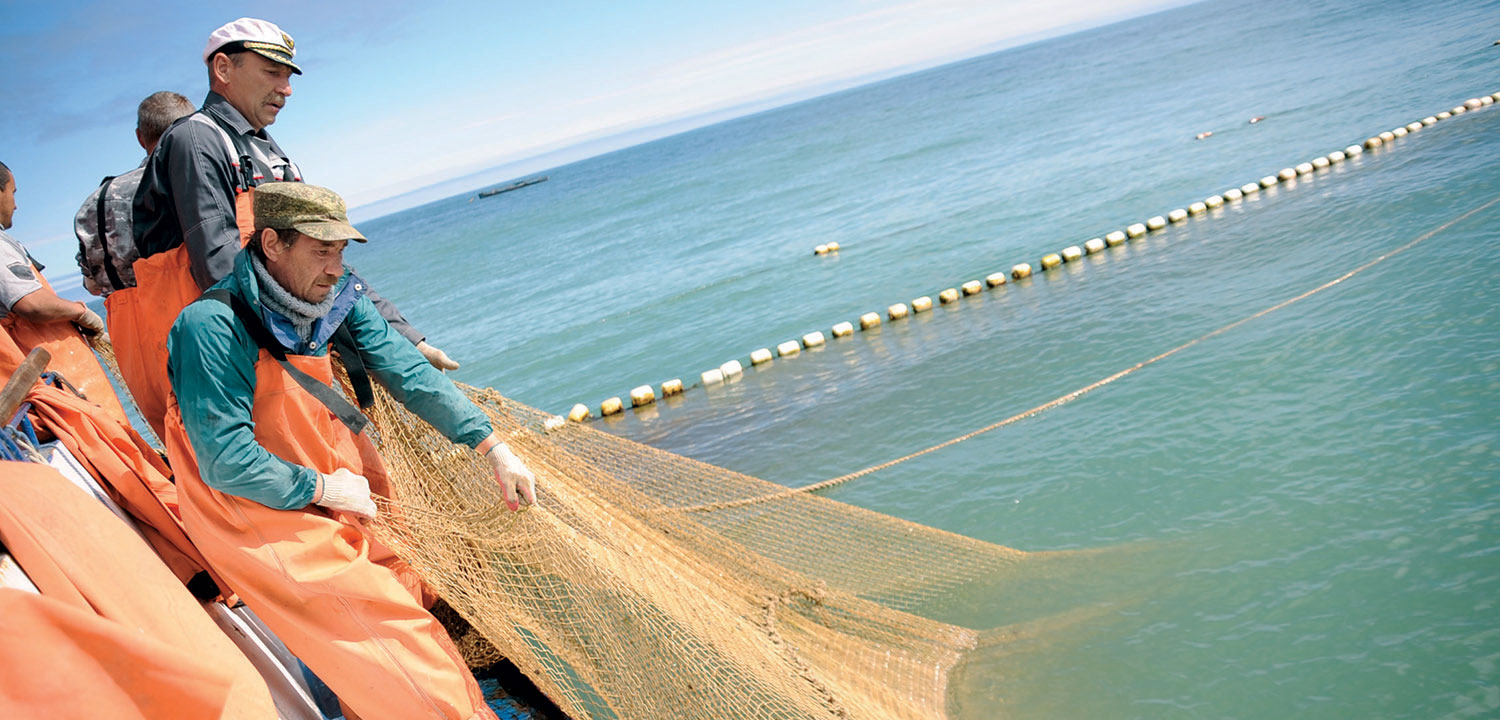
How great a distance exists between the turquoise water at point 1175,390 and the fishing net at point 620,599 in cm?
101

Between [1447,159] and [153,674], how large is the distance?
16918mm

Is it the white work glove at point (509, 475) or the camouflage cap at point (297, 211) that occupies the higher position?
the camouflage cap at point (297, 211)

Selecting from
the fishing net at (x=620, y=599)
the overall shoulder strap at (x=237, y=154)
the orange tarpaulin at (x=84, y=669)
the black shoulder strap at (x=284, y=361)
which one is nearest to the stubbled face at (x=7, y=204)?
the overall shoulder strap at (x=237, y=154)

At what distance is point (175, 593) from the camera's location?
2.45 metres

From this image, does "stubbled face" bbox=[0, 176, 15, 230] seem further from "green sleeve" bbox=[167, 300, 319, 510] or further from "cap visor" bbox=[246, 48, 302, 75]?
"green sleeve" bbox=[167, 300, 319, 510]

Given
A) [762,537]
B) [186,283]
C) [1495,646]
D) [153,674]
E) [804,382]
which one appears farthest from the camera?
[804,382]

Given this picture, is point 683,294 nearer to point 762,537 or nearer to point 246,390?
point 762,537

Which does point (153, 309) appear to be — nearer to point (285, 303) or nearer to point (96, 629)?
point (285, 303)

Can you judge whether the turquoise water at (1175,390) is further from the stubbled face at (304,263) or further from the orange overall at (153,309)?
the orange overall at (153,309)

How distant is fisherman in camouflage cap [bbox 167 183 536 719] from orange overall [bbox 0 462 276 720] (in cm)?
21

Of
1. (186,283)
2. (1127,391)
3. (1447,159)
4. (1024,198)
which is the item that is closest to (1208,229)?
(1447,159)

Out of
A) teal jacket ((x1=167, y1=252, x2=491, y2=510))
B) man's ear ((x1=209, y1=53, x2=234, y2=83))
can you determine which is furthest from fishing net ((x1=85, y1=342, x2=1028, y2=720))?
man's ear ((x1=209, y1=53, x2=234, y2=83))

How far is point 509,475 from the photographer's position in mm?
2883

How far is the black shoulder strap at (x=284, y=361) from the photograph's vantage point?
8.09 ft
